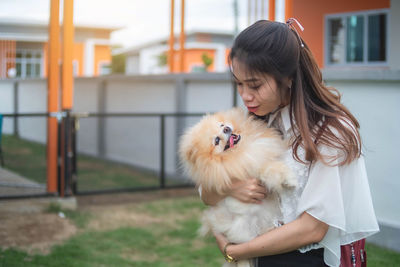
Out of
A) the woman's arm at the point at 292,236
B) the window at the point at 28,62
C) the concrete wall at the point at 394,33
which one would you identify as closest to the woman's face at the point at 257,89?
the woman's arm at the point at 292,236

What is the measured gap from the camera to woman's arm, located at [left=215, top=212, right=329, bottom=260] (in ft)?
5.26

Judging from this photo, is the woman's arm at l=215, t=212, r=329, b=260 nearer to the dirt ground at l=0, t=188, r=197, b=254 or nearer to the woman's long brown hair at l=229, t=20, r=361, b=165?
the woman's long brown hair at l=229, t=20, r=361, b=165

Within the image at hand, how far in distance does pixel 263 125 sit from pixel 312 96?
0.24 metres

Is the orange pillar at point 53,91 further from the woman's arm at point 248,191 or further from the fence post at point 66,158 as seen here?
the woman's arm at point 248,191

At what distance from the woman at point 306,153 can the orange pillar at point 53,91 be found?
16.3ft

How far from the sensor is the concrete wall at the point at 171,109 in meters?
4.82

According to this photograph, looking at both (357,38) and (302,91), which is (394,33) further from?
(302,91)

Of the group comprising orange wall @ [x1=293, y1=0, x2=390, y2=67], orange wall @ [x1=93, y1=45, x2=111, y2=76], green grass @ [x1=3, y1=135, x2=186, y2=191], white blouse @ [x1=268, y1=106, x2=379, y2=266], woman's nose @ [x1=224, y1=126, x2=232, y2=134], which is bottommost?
green grass @ [x1=3, y1=135, x2=186, y2=191]

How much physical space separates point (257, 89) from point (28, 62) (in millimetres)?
25654

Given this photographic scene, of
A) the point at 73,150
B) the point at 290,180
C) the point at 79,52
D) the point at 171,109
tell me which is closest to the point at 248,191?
the point at 290,180

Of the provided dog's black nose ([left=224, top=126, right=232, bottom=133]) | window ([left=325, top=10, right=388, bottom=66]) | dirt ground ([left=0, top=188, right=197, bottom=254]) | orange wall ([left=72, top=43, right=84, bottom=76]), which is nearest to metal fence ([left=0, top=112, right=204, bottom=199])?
dirt ground ([left=0, top=188, right=197, bottom=254])

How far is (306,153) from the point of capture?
1622 millimetres

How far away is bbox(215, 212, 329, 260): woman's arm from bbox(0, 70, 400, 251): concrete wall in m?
3.48

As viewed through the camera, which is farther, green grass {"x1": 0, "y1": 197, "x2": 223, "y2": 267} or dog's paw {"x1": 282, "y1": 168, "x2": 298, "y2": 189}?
green grass {"x1": 0, "y1": 197, "x2": 223, "y2": 267}
